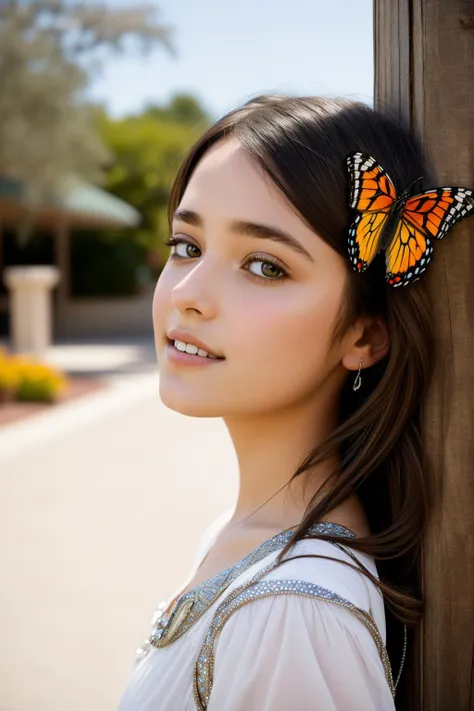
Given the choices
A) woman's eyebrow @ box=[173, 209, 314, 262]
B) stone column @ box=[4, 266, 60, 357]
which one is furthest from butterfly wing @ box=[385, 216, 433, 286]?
stone column @ box=[4, 266, 60, 357]

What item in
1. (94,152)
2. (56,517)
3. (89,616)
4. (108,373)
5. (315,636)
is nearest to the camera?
(315,636)

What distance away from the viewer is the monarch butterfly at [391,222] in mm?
1191

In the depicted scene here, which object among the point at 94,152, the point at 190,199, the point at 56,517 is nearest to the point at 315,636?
the point at 190,199

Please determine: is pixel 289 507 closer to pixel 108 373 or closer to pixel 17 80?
pixel 108 373

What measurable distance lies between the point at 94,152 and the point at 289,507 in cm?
1537

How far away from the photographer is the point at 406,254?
122 cm

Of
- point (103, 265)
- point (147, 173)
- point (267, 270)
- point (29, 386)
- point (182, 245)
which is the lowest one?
point (267, 270)

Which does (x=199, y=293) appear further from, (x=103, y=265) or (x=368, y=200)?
(x=103, y=265)

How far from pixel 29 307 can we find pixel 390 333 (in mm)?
13617

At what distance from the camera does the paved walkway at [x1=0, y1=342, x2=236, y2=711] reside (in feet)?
11.0

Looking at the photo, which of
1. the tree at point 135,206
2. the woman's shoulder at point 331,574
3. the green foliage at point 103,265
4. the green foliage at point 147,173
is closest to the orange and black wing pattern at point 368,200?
the woman's shoulder at point 331,574

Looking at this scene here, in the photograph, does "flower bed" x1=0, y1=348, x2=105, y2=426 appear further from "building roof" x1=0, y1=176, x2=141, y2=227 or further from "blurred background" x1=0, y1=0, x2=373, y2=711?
"building roof" x1=0, y1=176, x2=141, y2=227

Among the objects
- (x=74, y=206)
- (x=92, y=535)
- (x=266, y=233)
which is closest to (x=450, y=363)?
(x=266, y=233)

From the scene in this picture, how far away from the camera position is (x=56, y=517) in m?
5.33
